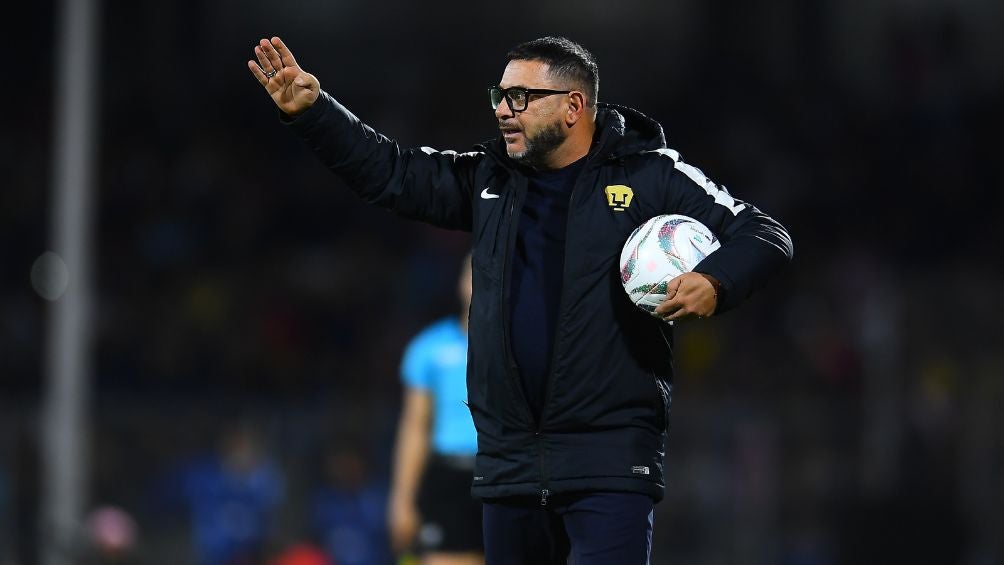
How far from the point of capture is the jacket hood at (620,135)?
443cm

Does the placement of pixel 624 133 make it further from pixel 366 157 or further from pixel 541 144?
pixel 366 157

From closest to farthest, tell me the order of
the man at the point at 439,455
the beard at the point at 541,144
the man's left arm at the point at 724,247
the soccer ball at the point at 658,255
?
the man's left arm at the point at 724,247
the soccer ball at the point at 658,255
the beard at the point at 541,144
the man at the point at 439,455

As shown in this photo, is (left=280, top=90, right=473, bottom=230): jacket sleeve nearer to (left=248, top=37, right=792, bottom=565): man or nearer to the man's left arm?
(left=248, top=37, right=792, bottom=565): man

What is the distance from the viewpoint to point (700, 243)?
14.1 ft

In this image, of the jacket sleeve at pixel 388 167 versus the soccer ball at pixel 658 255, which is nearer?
the soccer ball at pixel 658 255

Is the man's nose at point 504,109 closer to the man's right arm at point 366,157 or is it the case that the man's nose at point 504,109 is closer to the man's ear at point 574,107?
the man's ear at point 574,107

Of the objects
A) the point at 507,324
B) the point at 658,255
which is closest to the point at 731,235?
the point at 658,255

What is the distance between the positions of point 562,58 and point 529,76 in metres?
0.12

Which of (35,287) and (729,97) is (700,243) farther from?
(729,97)

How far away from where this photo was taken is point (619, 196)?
4.35 meters

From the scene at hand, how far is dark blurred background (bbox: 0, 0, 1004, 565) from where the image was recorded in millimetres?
11992

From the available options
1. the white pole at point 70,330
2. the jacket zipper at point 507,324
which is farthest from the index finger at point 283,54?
the white pole at point 70,330

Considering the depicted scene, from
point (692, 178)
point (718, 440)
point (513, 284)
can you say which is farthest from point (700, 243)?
point (718, 440)

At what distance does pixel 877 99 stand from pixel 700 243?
13.0 meters
